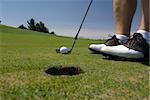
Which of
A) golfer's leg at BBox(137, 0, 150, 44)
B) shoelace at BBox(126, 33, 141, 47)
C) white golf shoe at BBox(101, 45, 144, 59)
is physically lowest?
white golf shoe at BBox(101, 45, 144, 59)

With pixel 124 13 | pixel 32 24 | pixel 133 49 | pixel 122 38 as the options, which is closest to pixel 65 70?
pixel 133 49

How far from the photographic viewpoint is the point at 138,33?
3504 mm

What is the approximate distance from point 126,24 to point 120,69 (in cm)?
103

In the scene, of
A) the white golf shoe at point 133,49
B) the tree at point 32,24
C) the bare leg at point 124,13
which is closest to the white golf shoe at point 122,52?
the white golf shoe at point 133,49

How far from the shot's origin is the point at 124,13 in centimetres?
375

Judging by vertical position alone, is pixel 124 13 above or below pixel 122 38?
above

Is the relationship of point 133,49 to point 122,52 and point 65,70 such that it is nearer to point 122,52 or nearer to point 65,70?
point 122,52

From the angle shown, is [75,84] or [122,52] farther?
[122,52]

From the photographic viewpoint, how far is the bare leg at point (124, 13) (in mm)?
3730

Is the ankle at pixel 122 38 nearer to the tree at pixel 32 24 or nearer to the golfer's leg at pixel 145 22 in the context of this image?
the golfer's leg at pixel 145 22

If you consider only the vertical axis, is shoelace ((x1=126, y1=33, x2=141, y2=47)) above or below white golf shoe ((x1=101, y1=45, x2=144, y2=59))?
above

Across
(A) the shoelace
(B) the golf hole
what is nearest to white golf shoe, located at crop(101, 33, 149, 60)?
(A) the shoelace

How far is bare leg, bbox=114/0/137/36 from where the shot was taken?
373 cm

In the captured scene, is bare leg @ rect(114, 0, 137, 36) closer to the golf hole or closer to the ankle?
the ankle
